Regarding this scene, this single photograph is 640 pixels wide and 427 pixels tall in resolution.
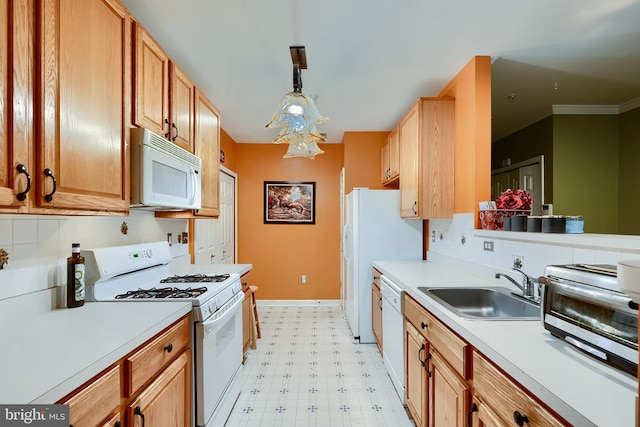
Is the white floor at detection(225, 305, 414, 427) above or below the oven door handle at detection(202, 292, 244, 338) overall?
below

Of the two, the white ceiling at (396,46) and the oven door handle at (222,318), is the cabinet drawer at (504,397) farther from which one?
the white ceiling at (396,46)

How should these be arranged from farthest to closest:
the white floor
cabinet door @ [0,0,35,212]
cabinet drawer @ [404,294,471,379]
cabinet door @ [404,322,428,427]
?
the white floor → cabinet door @ [404,322,428,427] → cabinet drawer @ [404,294,471,379] → cabinet door @ [0,0,35,212]

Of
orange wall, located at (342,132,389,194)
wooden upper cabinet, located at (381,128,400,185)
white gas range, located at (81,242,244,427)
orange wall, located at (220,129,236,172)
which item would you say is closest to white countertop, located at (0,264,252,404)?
white gas range, located at (81,242,244,427)

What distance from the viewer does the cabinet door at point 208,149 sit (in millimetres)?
2305

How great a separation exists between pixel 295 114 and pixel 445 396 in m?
1.71

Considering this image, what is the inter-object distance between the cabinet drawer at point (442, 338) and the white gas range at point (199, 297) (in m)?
1.10

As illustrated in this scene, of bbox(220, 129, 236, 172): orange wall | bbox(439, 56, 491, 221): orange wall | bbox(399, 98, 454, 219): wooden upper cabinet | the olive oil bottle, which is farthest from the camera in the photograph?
bbox(220, 129, 236, 172): orange wall

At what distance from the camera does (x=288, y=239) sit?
14.9 feet

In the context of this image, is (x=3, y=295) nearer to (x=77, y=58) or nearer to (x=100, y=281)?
(x=100, y=281)

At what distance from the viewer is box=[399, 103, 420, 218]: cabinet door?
2.63 meters

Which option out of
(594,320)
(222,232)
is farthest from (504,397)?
(222,232)

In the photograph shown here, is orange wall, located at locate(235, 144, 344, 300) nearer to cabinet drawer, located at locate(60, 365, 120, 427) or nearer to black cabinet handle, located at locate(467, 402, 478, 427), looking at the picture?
black cabinet handle, located at locate(467, 402, 478, 427)

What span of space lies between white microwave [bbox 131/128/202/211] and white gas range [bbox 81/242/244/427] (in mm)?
343

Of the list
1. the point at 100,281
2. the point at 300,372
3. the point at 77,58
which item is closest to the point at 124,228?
the point at 100,281
